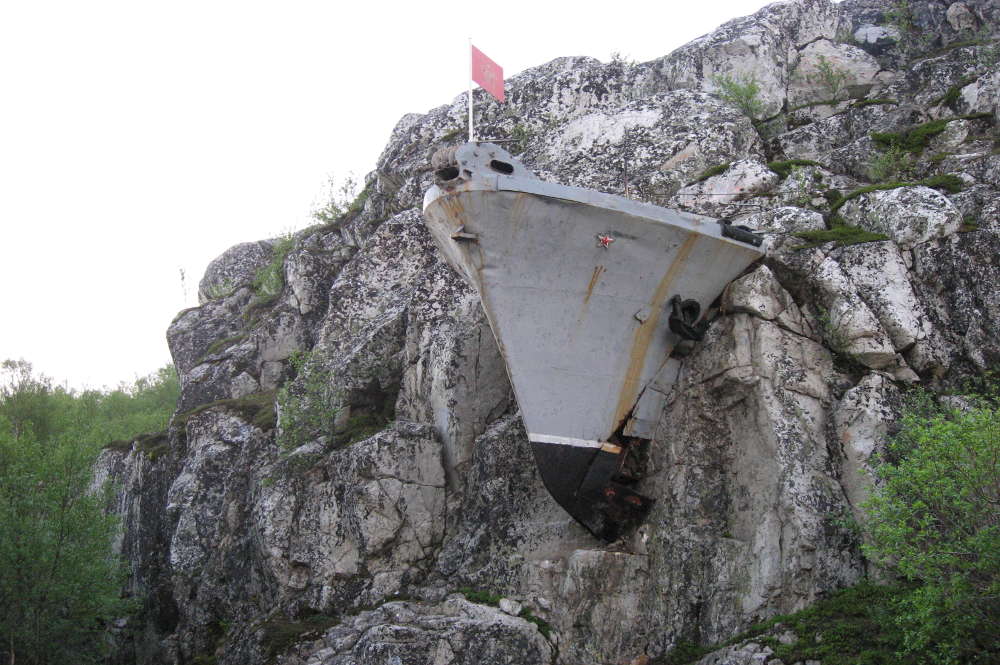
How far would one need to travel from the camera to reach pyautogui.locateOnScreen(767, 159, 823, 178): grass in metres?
20.0

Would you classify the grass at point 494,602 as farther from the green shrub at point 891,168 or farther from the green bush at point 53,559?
the green shrub at point 891,168

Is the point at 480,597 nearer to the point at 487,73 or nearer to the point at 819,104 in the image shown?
the point at 487,73

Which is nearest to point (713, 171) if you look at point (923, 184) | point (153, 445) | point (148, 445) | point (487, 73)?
point (923, 184)

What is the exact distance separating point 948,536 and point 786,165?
35.2ft

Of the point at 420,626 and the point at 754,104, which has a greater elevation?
the point at 754,104

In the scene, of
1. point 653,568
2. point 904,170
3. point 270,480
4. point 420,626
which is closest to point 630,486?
point 653,568

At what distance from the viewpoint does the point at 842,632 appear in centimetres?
1195

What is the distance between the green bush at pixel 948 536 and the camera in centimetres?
1082

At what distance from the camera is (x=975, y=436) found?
11664 mm

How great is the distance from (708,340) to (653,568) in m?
4.08

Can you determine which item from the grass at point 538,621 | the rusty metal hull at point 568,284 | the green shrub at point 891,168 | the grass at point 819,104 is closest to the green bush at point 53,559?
the grass at point 538,621

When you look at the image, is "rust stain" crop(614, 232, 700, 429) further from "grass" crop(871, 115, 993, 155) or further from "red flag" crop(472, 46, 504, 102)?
"grass" crop(871, 115, 993, 155)

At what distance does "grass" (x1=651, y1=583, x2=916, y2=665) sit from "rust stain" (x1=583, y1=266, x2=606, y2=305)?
572 cm

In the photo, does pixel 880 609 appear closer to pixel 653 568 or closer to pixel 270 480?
pixel 653 568
